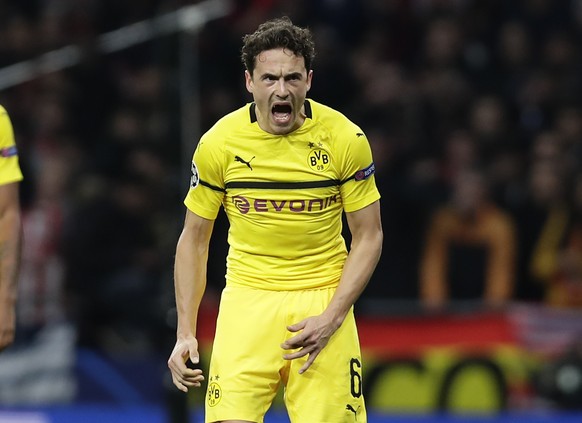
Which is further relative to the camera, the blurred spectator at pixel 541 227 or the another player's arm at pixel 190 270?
the blurred spectator at pixel 541 227

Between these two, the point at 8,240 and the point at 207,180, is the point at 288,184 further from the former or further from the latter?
the point at 8,240

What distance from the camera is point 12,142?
20.4 ft

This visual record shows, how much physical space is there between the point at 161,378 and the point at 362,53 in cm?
333

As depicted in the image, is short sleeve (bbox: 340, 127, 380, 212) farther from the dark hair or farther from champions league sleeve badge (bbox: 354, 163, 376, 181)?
the dark hair

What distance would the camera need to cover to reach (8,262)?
6.03 m

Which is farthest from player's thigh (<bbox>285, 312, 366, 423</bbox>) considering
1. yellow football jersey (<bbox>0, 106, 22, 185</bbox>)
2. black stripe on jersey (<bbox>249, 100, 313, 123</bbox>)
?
yellow football jersey (<bbox>0, 106, 22, 185</bbox>)

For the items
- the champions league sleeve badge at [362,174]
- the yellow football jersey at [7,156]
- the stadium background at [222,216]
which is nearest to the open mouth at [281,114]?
the champions league sleeve badge at [362,174]

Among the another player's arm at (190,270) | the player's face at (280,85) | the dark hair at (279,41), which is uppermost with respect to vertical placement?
the dark hair at (279,41)

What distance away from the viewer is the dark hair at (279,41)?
18.4ft

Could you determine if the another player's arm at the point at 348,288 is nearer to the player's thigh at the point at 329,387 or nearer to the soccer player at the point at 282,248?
the soccer player at the point at 282,248

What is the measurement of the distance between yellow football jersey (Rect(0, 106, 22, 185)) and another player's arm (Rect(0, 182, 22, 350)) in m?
0.08

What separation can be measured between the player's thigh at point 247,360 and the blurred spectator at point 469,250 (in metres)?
4.58

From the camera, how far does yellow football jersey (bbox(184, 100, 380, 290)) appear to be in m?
5.76

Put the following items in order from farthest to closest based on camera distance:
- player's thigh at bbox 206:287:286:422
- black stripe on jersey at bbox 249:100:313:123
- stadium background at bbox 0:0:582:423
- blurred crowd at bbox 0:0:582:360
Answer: blurred crowd at bbox 0:0:582:360 → stadium background at bbox 0:0:582:423 → black stripe on jersey at bbox 249:100:313:123 → player's thigh at bbox 206:287:286:422
